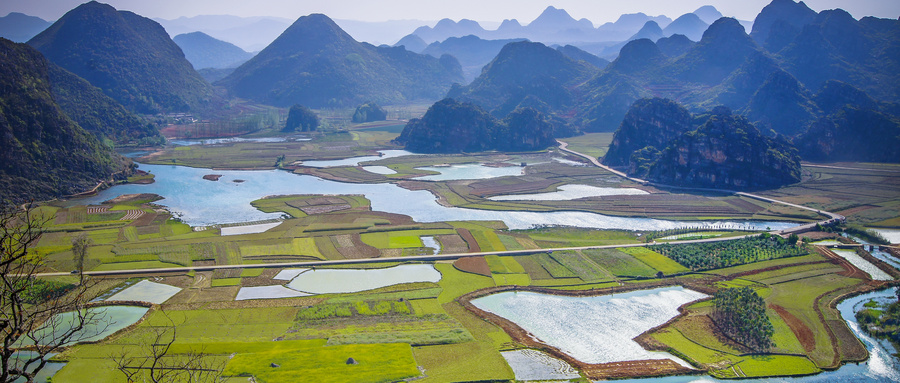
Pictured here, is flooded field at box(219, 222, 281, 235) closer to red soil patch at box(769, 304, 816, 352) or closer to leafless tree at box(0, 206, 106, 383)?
leafless tree at box(0, 206, 106, 383)

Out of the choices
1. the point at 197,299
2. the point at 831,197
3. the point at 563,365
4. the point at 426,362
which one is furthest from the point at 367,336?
the point at 831,197

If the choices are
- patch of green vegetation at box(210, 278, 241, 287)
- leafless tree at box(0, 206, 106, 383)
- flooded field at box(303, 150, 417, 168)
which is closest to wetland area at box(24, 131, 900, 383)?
patch of green vegetation at box(210, 278, 241, 287)

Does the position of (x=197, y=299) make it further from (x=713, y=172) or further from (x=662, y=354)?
(x=713, y=172)

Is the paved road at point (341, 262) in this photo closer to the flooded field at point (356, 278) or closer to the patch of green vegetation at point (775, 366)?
the flooded field at point (356, 278)

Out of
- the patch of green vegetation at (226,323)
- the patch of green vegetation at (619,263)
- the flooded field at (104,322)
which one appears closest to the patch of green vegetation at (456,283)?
the patch of green vegetation at (619,263)

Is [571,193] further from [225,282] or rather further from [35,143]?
[35,143]

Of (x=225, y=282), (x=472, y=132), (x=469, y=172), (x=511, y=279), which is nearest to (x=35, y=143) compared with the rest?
(x=225, y=282)
